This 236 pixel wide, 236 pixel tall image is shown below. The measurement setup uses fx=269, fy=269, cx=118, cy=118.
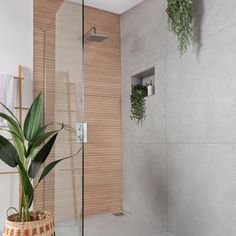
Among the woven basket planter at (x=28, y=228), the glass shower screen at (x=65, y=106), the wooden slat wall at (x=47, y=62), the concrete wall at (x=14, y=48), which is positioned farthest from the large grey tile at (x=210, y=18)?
the woven basket planter at (x=28, y=228)

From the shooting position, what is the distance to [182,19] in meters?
2.12

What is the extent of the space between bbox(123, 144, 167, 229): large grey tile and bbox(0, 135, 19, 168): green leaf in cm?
111

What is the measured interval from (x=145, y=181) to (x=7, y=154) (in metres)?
1.31

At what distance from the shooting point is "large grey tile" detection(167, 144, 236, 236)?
189cm

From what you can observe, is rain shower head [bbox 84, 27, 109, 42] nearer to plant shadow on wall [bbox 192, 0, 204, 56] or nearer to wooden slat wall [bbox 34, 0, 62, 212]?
wooden slat wall [bbox 34, 0, 62, 212]

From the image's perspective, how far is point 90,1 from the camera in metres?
2.57

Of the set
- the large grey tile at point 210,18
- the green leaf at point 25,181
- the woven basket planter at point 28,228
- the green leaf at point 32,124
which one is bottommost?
the woven basket planter at point 28,228

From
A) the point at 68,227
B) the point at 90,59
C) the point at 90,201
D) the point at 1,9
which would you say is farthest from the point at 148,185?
the point at 1,9

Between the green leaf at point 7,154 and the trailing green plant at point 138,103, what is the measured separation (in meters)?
1.18

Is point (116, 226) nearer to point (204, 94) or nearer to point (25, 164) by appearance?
point (25, 164)

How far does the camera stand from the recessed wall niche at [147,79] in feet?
8.39

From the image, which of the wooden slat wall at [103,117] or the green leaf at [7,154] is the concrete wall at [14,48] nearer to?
the wooden slat wall at [103,117]

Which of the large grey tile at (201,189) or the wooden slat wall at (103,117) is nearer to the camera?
the large grey tile at (201,189)

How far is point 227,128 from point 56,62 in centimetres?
145
